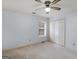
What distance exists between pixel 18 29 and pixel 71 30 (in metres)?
3.45

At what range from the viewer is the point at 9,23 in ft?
15.2

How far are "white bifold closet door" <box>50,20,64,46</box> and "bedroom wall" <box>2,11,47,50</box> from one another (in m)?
1.45

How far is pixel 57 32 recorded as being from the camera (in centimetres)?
644

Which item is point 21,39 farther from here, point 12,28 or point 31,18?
point 31,18

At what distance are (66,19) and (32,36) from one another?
2820mm

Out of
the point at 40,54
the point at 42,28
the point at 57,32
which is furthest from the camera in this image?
the point at 42,28

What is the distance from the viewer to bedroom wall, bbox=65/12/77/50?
4566 millimetres

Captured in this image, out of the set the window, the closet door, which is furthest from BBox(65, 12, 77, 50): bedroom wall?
the window

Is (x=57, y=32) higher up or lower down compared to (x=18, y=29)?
lower down

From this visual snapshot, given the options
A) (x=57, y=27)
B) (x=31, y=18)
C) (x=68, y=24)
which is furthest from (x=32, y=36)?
(x=68, y=24)

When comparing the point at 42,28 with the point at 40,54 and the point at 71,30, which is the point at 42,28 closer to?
the point at 71,30

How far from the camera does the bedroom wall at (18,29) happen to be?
450cm

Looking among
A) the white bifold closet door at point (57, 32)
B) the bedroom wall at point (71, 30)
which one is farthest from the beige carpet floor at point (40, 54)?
the white bifold closet door at point (57, 32)

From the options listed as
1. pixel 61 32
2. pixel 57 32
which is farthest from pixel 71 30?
pixel 57 32
